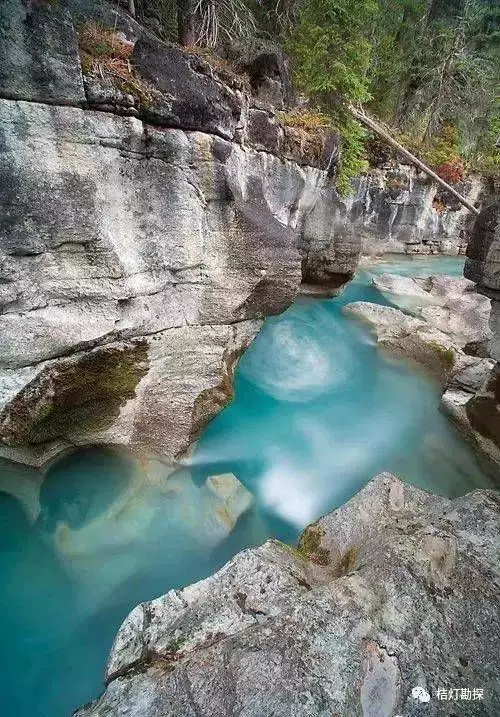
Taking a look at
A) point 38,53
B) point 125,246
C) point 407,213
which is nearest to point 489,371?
point 125,246

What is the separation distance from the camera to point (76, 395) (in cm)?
433

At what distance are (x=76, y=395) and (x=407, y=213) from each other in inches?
671

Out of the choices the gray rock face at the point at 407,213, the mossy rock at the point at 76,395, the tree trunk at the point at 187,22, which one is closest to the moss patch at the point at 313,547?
the mossy rock at the point at 76,395

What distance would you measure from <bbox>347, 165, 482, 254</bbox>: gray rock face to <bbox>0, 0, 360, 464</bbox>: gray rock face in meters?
10.5

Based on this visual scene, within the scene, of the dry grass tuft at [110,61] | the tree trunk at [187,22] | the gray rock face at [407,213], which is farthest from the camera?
the gray rock face at [407,213]

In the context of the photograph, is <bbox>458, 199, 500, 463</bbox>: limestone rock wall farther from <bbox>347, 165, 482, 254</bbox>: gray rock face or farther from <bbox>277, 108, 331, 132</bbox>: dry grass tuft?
<bbox>347, 165, 482, 254</bbox>: gray rock face

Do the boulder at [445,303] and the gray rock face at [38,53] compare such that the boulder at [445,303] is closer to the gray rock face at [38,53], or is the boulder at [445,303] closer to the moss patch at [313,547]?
the moss patch at [313,547]

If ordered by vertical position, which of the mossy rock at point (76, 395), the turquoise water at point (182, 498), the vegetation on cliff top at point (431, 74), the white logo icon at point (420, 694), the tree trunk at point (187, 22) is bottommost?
the turquoise water at point (182, 498)

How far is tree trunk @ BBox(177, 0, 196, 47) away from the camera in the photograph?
18.0 feet

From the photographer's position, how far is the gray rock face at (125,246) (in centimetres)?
329

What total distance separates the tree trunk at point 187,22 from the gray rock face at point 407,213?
945 centimetres

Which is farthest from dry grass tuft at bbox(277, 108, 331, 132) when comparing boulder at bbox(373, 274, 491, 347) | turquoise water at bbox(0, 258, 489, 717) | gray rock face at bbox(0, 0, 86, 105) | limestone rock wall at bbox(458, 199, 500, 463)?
boulder at bbox(373, 274, 491, 347)

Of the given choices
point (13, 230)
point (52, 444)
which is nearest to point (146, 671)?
point (52, 444)

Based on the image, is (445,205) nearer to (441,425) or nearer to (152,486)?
(441,425)
